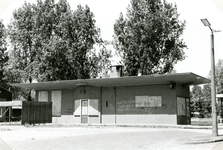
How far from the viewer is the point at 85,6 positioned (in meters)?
43.8

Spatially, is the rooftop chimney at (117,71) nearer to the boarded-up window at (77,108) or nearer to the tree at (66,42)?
the boarded-up window at (77,108)

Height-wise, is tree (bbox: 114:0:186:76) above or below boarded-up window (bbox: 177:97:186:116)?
above

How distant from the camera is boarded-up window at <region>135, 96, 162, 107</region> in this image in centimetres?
2481

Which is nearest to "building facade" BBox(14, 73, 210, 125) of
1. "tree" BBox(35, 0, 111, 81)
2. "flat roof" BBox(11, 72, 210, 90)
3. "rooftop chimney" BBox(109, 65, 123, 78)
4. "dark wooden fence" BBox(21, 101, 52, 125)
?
"flat roof" BBox(11, 72, 210, 90)

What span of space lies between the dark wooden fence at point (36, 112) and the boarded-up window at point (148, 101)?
333 inches

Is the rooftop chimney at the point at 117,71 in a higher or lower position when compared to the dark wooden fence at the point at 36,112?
higher

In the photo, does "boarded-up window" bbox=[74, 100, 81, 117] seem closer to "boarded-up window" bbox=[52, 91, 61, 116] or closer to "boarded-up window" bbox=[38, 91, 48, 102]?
"boarded-up window" bbox=[52, 91, 61, 116]

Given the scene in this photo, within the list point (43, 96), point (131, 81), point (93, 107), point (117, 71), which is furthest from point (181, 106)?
point (43, 96)

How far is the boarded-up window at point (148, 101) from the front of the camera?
2481cm

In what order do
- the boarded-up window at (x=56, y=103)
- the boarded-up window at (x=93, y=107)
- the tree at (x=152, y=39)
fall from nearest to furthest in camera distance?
the boarded-up window at (x=93, y=107), the boarded-up window at (x=56, y=103), the tree at (x=152, y=39)

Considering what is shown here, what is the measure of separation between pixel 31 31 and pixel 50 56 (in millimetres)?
5103

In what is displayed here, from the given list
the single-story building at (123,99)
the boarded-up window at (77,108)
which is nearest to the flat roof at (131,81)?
the single-story building at (123,99)

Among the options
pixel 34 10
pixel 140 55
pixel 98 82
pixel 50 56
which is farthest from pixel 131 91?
pixel 34 10

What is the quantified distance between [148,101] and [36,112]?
9.69 meters
